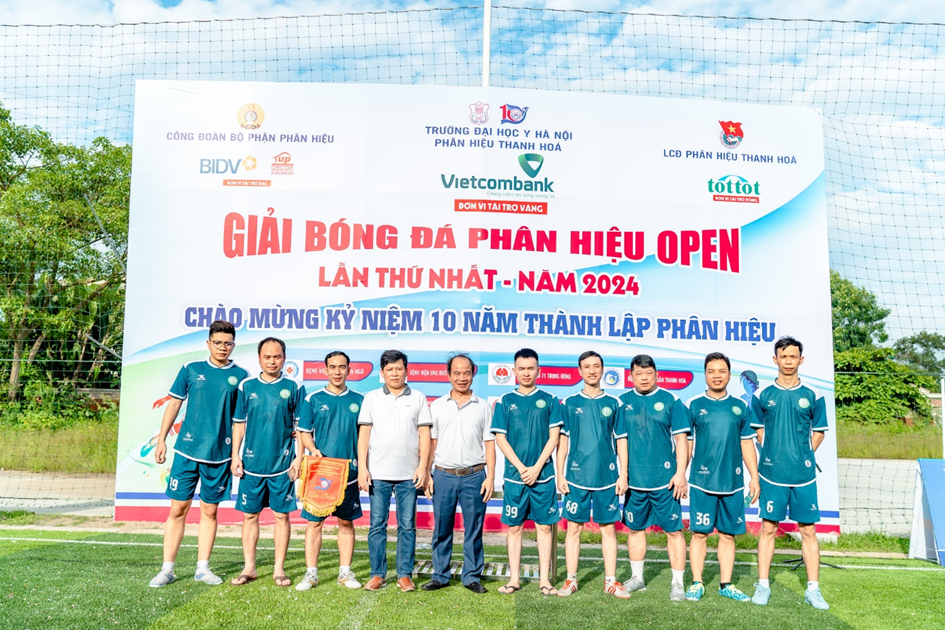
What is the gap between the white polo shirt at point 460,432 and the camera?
4.45 m

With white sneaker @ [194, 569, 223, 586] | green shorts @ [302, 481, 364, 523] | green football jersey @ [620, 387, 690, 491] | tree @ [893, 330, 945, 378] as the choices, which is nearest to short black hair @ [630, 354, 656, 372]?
green football jersey @ [620, 387, 690, 491]

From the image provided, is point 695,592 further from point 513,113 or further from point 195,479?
point 513,113

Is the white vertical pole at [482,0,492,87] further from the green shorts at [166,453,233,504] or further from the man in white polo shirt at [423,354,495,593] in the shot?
the green shorts at [166,453,233,504]

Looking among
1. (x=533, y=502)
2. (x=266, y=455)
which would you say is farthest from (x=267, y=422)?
(x=533, y=502)

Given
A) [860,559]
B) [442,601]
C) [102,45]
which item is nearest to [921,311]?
[860,559]

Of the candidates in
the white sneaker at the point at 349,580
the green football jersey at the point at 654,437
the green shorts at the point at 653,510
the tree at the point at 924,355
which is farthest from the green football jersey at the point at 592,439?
the tree at the point at 924,355

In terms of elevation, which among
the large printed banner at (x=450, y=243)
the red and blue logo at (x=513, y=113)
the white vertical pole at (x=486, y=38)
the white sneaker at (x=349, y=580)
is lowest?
the white sneaker at (x=349, y=580)

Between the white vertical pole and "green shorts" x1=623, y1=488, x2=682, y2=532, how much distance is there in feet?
13.4

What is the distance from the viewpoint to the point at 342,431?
4516 millimetres

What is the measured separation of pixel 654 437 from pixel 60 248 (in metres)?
8.89

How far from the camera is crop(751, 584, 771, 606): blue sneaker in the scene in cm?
432

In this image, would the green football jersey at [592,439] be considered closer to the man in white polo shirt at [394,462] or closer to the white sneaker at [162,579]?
the man in white polo shirt at [394,462]

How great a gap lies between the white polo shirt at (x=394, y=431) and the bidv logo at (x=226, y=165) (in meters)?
3.03

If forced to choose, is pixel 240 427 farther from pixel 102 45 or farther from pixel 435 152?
pixel 102 45
